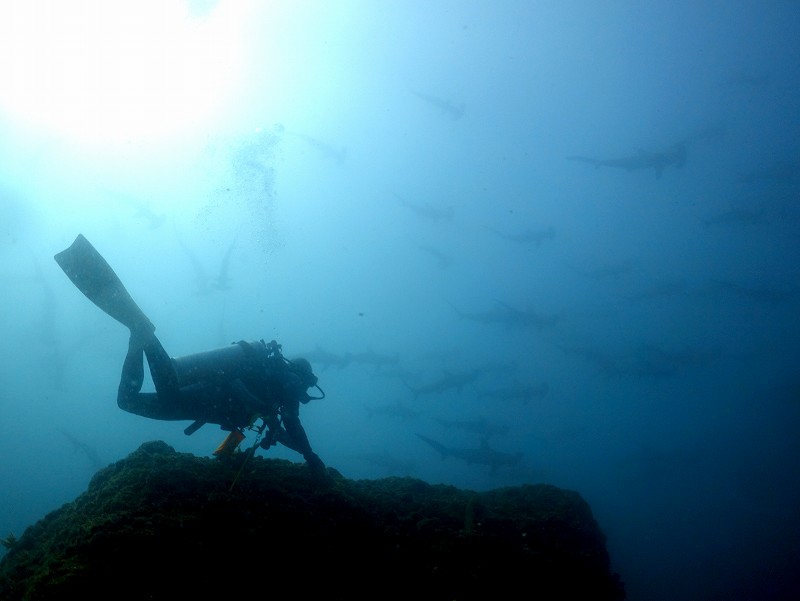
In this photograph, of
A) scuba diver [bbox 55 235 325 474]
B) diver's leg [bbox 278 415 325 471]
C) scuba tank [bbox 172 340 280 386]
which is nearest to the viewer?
scuba diver [bbox 55 235 325 474]

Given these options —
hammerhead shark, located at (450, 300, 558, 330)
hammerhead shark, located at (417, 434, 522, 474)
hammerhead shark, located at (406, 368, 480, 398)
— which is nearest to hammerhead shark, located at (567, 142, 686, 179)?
hammerhead shark, located at (450, 300, 558, 330)

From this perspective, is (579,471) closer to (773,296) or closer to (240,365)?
(773,296)

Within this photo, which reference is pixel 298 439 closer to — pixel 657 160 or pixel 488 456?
pixel 488 456

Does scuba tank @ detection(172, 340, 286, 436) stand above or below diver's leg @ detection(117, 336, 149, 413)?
above

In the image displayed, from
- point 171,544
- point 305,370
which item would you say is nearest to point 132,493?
point 171,544

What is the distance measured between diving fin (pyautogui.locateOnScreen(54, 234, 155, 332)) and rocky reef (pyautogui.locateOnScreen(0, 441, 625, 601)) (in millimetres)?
1317

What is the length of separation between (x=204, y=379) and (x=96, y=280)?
1.30 metres

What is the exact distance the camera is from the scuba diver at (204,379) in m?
3.63

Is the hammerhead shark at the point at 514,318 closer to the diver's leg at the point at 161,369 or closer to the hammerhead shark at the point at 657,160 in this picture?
the hammerhead shark at the point at 657,160

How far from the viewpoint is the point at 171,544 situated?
2.76 m

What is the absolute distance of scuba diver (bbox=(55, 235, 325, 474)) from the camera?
363 cm

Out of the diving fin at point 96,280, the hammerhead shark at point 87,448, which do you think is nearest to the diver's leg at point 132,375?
the diving fin at point 96,280

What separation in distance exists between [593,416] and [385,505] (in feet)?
274

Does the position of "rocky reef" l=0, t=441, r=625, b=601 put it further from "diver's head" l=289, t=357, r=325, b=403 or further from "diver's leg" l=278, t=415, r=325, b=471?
"diver's head" l=289, t=357, r=325, b=403
